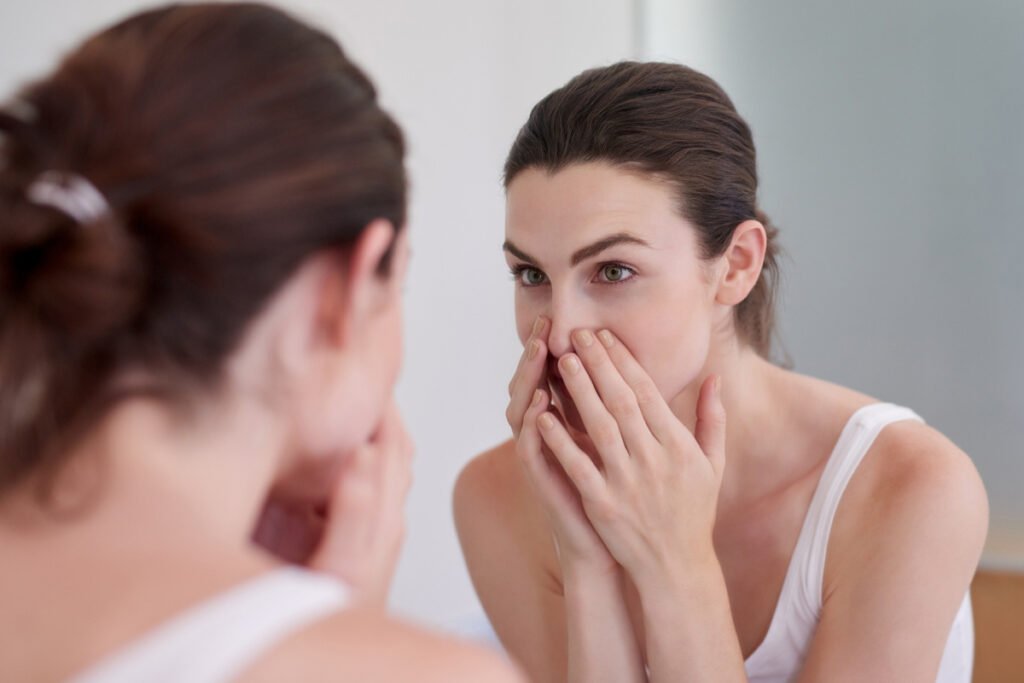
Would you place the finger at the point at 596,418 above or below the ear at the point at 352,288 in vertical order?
below

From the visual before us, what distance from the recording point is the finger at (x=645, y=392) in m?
1.33

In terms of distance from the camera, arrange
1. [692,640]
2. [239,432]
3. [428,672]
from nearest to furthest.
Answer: [428,672], [239,432], [692,640]

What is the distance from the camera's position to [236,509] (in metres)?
0.71

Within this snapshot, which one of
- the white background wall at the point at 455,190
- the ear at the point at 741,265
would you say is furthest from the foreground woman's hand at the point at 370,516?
the white background wall at the point at 455,190

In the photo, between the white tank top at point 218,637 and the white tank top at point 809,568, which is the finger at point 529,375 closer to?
the white tank top at point 809,568

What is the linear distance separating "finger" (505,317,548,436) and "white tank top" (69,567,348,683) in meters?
0.77

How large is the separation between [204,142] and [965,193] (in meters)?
1.99

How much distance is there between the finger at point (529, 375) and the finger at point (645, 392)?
0.08 meters

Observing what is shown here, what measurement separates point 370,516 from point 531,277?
0.62m

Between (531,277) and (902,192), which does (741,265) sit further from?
(902,192)

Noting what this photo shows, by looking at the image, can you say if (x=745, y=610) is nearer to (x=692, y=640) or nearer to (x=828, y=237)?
(x=692, y=640)

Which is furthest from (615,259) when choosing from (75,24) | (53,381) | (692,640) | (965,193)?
(965,193)

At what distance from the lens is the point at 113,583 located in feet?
2.04

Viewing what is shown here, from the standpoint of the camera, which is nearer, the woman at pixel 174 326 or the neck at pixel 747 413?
the woman at pixel 174 326
